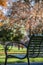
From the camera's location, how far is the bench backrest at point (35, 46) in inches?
169

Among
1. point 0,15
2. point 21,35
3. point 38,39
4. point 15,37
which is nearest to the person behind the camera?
point 38,39

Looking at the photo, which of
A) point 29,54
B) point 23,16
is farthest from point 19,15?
point 29,54

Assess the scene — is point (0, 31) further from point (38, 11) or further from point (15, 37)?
point (38, 11)

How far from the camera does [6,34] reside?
1914 centimetres

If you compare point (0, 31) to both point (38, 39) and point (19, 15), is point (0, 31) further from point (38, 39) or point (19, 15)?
point (38, 39)

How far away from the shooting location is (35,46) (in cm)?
445

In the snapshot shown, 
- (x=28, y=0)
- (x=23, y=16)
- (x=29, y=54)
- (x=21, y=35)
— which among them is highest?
(x=29, y=54)

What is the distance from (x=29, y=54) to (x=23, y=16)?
14901mm

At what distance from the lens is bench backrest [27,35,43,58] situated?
428 centimetres

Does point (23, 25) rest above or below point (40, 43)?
below

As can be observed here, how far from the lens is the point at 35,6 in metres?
18.6

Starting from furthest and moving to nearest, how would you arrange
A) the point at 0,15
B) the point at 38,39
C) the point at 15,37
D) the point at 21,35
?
the point at 21,35, the point at 15,37, the point at 0,15, the point at 38,39

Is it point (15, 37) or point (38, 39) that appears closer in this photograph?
point (38, 39)

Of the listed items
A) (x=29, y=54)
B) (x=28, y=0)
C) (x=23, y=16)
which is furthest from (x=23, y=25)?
(x=29, y=54)
